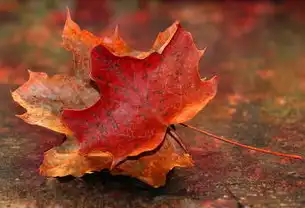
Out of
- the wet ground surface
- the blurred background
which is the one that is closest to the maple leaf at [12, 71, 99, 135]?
the wet ground surface

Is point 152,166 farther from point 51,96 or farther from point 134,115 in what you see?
point 51,96

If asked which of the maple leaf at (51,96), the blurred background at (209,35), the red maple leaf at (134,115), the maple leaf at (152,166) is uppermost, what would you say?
the blurred background at (209,35)

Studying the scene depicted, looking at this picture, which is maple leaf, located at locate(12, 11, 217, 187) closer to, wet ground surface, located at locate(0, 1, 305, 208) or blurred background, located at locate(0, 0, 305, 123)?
wet ground surface, located at locate(0, 1, 305, 208)

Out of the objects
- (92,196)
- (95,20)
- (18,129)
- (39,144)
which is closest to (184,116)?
(92,196)

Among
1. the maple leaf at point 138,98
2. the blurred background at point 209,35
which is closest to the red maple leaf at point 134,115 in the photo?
the maple leaf at point 138,98

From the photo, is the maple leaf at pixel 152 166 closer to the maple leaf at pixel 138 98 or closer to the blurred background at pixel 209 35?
the maple leaf at pixel 138 98

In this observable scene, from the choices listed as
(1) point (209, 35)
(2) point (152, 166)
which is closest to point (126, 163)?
(2) point (152, 166)
